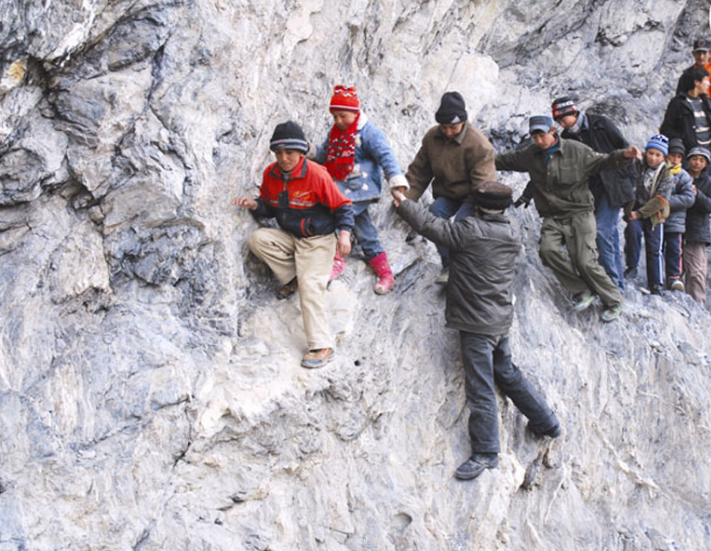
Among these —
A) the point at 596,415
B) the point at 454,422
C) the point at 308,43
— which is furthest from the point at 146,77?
the point at 596,415

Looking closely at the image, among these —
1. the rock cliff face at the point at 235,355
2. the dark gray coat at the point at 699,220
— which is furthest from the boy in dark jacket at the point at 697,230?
the rock cliff face at the point at 235,355

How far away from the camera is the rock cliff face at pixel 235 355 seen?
5.24 meters

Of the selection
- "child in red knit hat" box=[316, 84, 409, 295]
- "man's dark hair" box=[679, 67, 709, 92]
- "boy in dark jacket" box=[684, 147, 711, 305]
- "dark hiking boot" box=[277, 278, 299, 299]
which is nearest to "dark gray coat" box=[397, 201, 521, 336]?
"child in red knit hat" box=[316, 84, 409, 295]

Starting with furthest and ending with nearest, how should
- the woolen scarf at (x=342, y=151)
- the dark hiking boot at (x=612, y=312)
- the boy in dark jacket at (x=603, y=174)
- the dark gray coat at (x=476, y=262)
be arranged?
the dark hiking boot at (x=612, y=312)
the boy in dark jacket at (x=603, y=174)
the woolen scarf at (x=342, y=151)
the dark gray coat at (x=476, y=262)

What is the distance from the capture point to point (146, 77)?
19.5 feet

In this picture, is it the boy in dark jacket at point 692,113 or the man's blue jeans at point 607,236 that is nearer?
the man's blue jeans at point 607,236

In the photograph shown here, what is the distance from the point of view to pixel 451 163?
7.51 m

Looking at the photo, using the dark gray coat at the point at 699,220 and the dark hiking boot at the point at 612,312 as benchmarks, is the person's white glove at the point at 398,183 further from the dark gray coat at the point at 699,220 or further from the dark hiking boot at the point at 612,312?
the dark gray coat at the point at 699,220

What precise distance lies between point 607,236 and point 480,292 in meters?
2.65

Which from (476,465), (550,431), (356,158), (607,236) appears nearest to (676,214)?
(607,236)

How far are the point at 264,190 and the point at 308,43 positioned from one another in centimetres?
195

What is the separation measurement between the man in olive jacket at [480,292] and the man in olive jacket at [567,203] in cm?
148

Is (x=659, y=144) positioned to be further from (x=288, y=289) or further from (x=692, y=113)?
(x=288, y=289)

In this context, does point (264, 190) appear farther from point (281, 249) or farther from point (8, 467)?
point (8, 467)
